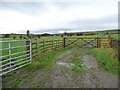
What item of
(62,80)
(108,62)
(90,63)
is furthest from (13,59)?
(108,62)

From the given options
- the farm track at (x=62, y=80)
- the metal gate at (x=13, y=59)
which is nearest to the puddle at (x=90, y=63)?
the farm track at (x=62, y=80)

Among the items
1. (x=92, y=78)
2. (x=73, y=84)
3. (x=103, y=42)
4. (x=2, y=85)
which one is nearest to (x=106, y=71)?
(x=92, y=78)

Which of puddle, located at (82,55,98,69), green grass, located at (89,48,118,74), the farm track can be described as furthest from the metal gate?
green grass, located at (89,48,118,74)

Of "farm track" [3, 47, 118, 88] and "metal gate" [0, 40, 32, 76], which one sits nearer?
"farm track" [3, 47, 118, 88]

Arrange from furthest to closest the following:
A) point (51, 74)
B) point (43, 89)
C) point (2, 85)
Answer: point (51, 74) → point (2, 85) → point (43, 89)

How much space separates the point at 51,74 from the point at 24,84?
1.61 metres

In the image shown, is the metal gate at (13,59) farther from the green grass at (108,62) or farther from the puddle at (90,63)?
the green grass at (108,62)

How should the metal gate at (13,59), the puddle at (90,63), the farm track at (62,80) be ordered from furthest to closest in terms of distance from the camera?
1. the puddle at (90,63)
2. the metal gate at (13,59)
3. the farm track at (62,80)

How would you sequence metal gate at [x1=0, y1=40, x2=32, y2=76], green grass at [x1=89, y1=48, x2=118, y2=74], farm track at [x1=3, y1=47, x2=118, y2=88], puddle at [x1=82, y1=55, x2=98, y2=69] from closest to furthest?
1. farm track at [x1=3, y1=47, x2=118, y2=88]
2. metal gate at [x1=0, y1=40, x2=32, y2=76]
3. green grass at [x1=89, y1=48, x2=118, y2=74]
4. puddle at [x1=82, y1=55, x2=98, y2=69]

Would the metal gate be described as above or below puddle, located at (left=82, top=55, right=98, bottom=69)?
above

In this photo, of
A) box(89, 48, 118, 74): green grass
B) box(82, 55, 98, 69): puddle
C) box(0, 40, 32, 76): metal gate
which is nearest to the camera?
box(0, 40, 32, 76): metal gate

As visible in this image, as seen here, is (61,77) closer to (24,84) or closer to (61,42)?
(24,84)

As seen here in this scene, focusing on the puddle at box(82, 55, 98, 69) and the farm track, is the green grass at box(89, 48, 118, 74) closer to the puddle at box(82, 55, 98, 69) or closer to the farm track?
the puddle at box(82, 55, 98, 69)

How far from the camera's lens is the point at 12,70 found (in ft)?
25.7
